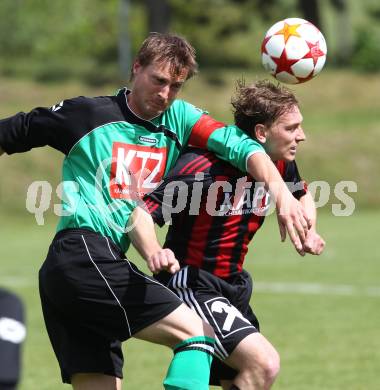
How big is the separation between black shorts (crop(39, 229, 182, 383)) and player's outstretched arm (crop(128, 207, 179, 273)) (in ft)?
0.51

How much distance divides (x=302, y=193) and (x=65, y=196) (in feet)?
4.61

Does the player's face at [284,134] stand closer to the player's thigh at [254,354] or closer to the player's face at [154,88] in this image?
the player's face at [154,88]

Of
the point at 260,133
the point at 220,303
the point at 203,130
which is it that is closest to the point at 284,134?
the point at 260,133

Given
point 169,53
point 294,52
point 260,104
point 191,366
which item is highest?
point 294,52

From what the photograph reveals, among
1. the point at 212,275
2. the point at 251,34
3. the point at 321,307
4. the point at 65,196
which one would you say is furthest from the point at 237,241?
the point at 251,34

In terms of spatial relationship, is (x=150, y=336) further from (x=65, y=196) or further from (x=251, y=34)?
(x=251, y=34)

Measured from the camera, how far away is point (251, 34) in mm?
43500

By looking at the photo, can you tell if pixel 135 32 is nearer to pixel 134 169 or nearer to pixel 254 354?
pixel 134 169

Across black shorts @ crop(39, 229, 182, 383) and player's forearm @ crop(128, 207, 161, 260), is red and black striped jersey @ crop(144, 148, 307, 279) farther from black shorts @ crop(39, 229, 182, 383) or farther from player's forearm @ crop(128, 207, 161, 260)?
black shorts @ crop(39, 229, 182, 383)

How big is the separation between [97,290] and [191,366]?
59 centimetres

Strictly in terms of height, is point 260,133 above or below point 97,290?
above

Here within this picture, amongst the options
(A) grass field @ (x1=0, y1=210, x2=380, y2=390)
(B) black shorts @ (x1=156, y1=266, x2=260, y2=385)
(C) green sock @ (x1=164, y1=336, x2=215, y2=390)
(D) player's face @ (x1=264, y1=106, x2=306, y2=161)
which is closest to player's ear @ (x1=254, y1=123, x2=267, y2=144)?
(D) player's face @ (x1=264, y1=106, x2=306, y2=161)

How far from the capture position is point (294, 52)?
6.01 m

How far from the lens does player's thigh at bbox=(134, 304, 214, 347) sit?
4.97 metres
